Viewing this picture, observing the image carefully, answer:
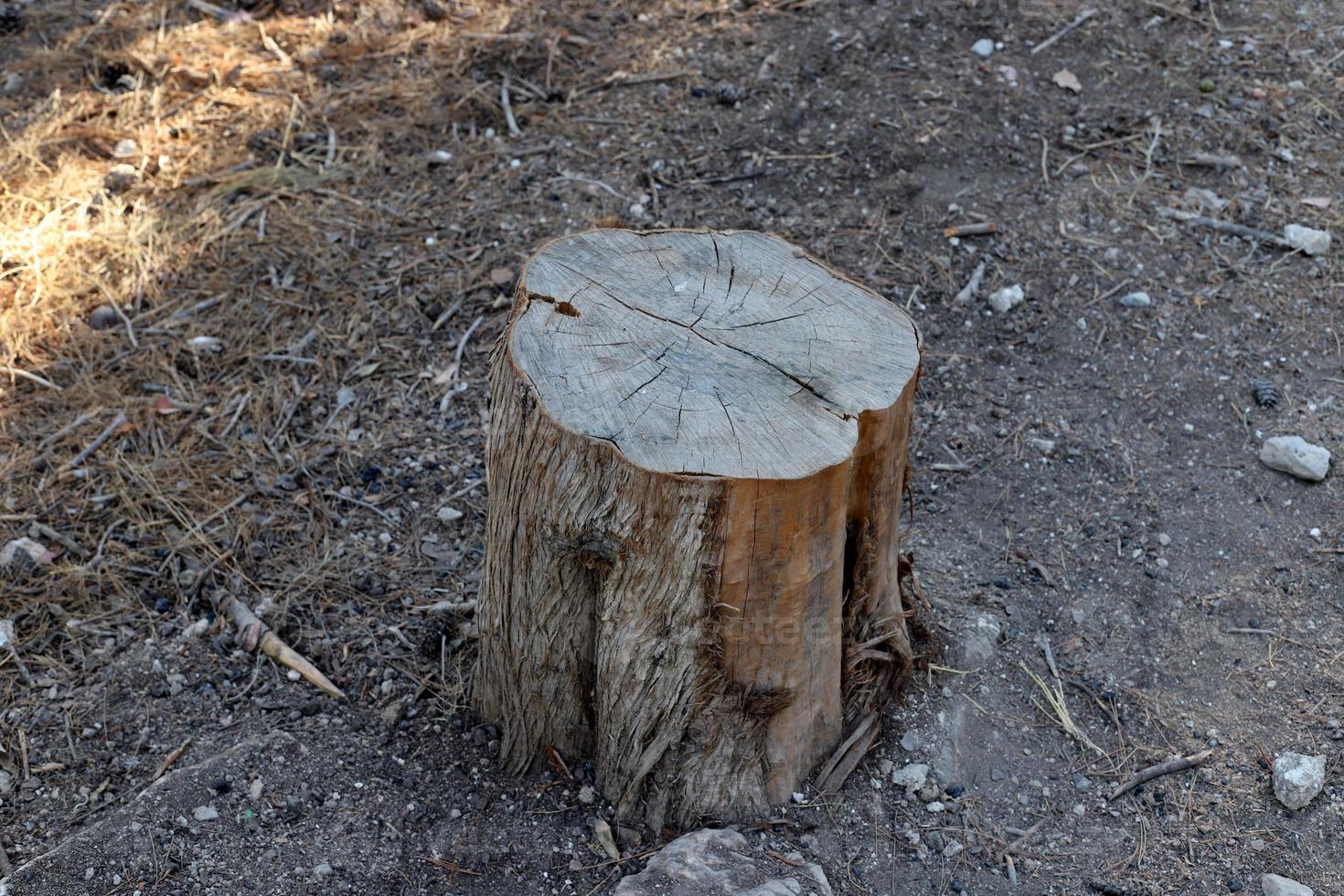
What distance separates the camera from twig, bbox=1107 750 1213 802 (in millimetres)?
2609

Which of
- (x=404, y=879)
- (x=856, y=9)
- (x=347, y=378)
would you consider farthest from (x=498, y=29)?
(x=404, y=879)

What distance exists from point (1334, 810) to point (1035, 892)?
0.78 meters

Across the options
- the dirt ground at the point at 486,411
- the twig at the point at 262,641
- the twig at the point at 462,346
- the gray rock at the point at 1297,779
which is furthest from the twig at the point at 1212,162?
the twig at the point at 262,641

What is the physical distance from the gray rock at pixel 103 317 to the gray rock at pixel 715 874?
2.83 metres

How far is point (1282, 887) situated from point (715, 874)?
1.25 meters

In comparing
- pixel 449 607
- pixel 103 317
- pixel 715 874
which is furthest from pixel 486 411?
pixel 715 874

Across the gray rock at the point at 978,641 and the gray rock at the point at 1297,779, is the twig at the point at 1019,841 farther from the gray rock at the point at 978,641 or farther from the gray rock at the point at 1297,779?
the gray rock at the point at 1297,779

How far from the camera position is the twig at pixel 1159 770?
2.61 metres

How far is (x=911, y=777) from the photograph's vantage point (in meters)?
2.60

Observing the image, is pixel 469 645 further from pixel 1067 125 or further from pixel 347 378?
pixel 1067 125

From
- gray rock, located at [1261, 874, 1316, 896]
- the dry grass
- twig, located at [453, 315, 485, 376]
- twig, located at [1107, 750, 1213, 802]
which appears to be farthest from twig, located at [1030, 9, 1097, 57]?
gray rock, located at [1261, 874, 1316, 896]

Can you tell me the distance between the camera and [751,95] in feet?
15.2

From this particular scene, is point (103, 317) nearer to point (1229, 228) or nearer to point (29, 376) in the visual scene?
point (29, 376)

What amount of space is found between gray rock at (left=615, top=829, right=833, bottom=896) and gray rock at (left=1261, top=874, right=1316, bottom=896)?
3.22ft
